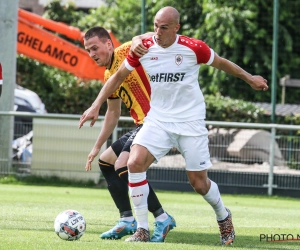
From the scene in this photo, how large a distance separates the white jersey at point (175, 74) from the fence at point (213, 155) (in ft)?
26.4

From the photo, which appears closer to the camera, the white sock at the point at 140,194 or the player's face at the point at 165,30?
the player's face at the point at 165,30

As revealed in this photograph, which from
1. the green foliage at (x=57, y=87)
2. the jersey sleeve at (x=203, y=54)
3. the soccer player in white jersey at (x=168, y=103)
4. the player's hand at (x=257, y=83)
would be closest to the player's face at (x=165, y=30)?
the soccer player in white jersey at (x=168, y=103)

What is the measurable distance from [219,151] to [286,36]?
384 inches

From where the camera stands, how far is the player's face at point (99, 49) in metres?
8.78

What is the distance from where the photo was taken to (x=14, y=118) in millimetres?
17094

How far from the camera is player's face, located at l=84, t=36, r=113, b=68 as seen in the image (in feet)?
28.8

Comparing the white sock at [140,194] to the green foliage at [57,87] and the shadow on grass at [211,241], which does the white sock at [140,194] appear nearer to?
the shadow on grass at [211,241]

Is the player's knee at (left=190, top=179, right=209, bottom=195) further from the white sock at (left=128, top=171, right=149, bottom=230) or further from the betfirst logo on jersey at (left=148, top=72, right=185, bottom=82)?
the betfirst logo on jersey at (left=148, top=72, right=185, bottom=82)

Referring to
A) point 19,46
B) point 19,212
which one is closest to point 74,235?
point 19,212

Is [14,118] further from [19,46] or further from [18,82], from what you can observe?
[18,82]

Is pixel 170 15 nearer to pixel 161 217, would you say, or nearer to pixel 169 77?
pixel 169 77

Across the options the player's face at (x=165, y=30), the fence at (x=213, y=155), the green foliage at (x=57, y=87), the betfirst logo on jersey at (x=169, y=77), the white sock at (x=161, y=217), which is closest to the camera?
the player's face at (x=165, y=30)

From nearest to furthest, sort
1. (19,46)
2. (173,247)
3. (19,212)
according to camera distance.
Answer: (173,247), (19,212), (19,46)

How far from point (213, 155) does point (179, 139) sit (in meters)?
8.46
